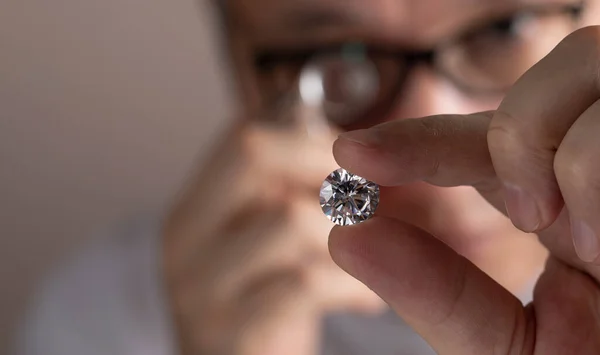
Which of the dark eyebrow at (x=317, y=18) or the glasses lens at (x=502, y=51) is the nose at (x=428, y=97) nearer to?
the glasses lens at (x=502, y=51)

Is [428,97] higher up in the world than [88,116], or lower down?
higher up

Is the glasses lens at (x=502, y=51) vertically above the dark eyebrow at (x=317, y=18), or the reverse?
the dark eyebrow at (x=317, y=18)

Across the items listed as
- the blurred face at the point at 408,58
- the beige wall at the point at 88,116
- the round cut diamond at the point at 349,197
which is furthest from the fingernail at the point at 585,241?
the beige wall at the point at 88,116

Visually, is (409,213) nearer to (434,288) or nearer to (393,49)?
(393,49)

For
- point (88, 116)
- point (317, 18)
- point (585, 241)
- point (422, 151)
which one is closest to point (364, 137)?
point (422, 151)

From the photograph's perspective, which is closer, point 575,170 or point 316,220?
point 575,170

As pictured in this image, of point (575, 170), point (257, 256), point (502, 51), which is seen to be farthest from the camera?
point (257, 256)
